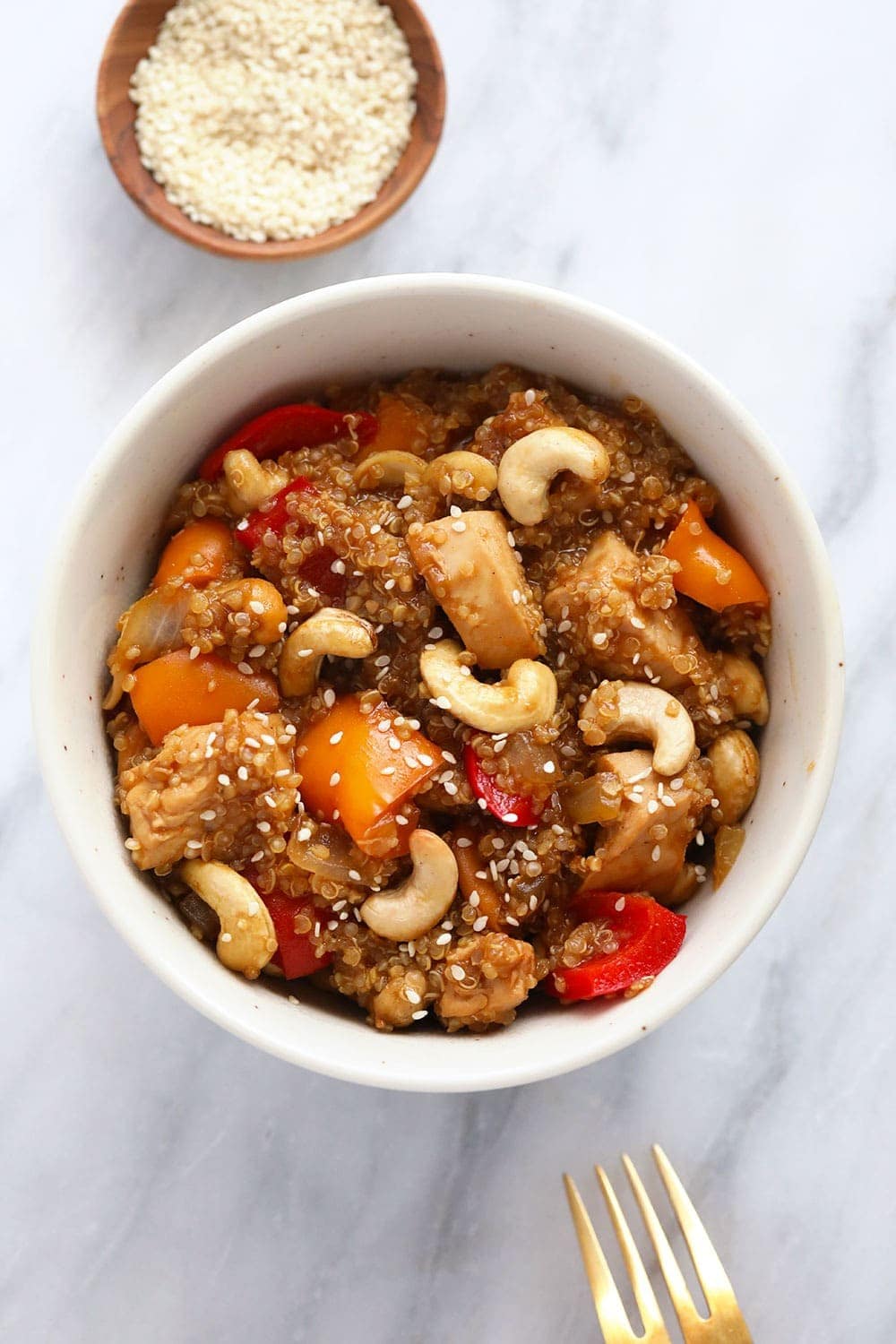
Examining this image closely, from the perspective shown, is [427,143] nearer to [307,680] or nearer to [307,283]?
[307,283]

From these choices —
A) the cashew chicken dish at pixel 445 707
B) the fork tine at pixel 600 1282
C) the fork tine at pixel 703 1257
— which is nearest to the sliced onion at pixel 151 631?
the cashew chicken dish at pixel 445 707

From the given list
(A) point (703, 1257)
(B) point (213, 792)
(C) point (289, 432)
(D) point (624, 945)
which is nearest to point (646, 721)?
(D) point (624, 945)

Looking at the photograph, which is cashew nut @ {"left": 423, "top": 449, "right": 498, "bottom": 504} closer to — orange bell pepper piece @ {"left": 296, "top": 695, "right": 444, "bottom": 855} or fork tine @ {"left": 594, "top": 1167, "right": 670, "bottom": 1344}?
orange bell pepper piece @ {"left": 296, "top": 695, "right": 444, "bottom": 855}

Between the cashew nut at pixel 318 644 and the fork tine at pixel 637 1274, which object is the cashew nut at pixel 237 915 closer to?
the cashew nut at pixel 318 644

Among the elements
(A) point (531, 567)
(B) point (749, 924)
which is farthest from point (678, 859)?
(A) point (531, 567)

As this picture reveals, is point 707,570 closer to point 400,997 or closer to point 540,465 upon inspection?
point 540,465

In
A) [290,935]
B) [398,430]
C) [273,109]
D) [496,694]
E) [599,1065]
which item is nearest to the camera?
[496,694]
